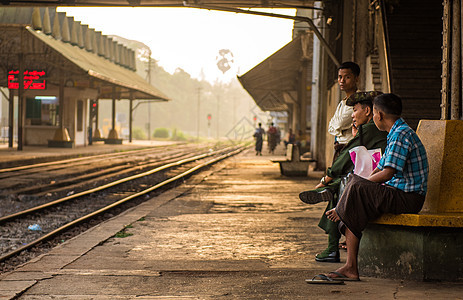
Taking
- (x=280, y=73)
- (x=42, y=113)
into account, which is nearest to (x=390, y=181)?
(x=280, y=73)

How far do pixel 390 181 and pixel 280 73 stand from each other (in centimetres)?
2865

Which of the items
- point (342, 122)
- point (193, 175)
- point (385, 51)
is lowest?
point (193, 175)

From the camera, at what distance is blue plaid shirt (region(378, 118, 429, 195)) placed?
17.0ft

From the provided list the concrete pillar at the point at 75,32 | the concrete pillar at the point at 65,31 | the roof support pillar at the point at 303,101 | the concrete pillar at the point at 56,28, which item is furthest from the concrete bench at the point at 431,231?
the concrete pillar at the point at 75,32

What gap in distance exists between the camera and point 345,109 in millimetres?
6520

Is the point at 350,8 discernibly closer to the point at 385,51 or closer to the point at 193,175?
the point at 385,51

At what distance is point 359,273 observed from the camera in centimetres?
583

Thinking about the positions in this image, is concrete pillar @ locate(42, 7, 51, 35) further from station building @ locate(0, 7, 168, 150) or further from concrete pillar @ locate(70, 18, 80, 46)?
concrete pillar @ locate(70, 18, 80, 46)

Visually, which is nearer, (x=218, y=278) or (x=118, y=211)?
(x=218, y=278)

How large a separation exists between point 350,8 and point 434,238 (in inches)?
467

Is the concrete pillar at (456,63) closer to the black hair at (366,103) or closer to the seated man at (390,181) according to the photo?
the black hair at (366,103)

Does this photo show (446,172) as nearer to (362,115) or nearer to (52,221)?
(362,115)

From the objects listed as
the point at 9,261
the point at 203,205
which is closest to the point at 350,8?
the point at 203,205

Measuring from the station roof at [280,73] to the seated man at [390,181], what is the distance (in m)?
21.8
